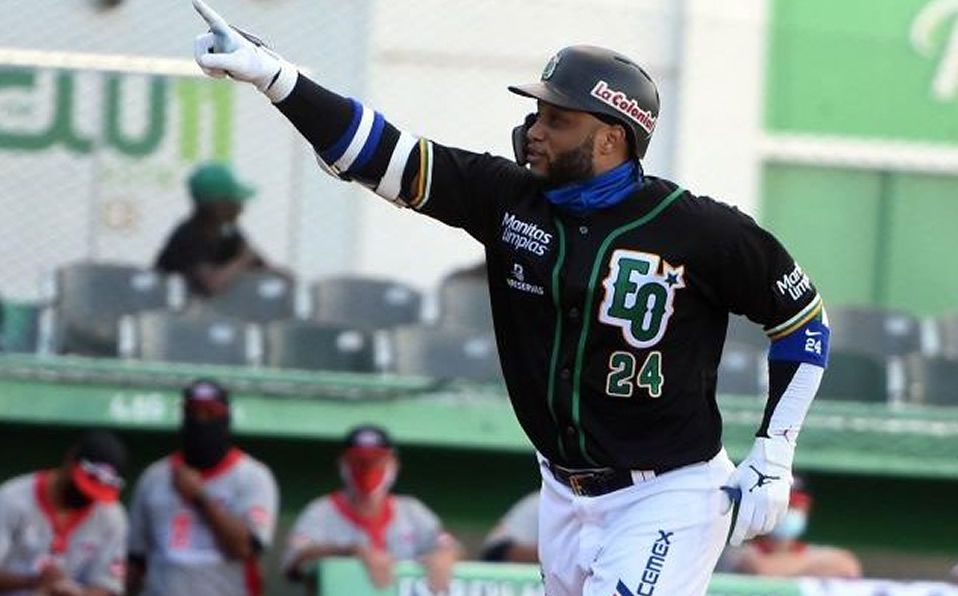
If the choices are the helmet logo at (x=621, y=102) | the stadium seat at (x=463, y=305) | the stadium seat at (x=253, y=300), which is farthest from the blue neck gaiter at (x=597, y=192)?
the stadium seat at (x=463, y=305)

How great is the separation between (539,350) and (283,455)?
4.30m

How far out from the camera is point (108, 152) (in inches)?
363

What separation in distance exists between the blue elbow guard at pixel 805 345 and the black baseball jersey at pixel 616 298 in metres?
0.03

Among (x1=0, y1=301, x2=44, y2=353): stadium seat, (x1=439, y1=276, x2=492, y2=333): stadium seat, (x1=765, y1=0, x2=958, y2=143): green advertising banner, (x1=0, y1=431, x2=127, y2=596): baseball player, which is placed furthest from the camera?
(x1=765, y1=0, x2=958, y2=143): green advertising banner

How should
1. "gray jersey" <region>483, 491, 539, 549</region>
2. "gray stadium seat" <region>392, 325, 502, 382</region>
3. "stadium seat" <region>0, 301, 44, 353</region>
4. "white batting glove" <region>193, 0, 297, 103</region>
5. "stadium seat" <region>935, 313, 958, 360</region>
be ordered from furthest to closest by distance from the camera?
1. "stadium seat" <region>935, 313, 958, 360</region>
2. "gray stadium seat" <region>392, 325, 502, 382</region>
3. "stadium seat" <region>0, 301, 44, 353</region>
4. "gray jersey" <region>483, 491, 539, 549</region>
5. "white batting glove" <region>193, 0, 297, 103</region>

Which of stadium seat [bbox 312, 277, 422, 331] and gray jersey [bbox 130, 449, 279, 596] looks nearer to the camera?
gray jersey [bbox 130, 449, 279, 596]

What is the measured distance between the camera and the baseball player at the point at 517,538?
326 inches

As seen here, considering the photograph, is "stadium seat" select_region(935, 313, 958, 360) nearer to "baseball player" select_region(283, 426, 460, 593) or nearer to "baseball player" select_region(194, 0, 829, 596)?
"baseball player" select_region(283, 426, 460, 593)

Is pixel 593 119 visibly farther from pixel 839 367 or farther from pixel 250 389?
pixel 839 367

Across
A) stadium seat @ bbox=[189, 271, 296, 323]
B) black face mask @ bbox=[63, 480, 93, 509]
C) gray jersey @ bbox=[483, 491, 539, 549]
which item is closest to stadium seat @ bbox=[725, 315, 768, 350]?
gray jersey @ bbox=[483, 491, 539, 549]

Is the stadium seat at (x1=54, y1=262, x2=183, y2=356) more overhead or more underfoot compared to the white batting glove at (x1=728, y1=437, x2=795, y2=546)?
more overhead

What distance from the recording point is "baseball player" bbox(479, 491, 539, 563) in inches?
326

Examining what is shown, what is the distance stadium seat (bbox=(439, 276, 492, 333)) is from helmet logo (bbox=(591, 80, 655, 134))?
14.4ft

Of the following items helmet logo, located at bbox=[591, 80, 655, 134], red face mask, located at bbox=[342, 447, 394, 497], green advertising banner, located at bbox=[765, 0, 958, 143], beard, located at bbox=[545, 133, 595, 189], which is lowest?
red face mask, located at bbox=[342, 447, 394, 497]
